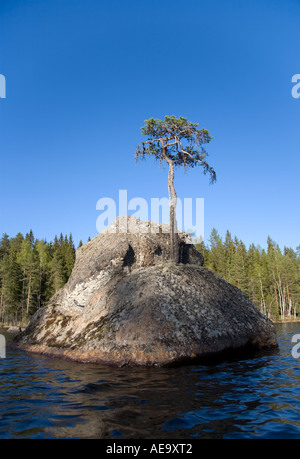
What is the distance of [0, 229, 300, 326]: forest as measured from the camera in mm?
61469

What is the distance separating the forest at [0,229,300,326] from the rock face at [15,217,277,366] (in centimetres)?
4050

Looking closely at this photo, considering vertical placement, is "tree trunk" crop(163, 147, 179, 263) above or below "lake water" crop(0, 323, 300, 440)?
above

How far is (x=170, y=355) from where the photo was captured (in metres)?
10.1

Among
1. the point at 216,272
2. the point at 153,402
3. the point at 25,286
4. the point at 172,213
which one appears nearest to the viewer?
the point at 153,402

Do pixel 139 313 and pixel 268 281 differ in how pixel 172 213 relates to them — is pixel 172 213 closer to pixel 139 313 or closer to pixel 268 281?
pixel 139 313

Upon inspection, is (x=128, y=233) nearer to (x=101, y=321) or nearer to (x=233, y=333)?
(x=101, y=321)

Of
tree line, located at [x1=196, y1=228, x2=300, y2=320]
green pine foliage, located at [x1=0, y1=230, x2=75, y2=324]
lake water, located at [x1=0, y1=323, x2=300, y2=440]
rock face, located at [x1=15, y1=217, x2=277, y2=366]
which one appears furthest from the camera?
tree line, located at [x1=196, y1=228, x2=300, y2=320]

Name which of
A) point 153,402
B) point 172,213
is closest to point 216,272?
point 172,213

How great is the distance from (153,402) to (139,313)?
589cm

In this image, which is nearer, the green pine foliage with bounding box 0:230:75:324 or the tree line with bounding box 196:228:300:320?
the green pine foliage with bounding box 0:230:75:324

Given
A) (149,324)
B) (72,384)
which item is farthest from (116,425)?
(149,324)

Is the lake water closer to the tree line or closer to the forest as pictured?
the forest

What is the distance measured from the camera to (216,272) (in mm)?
79750

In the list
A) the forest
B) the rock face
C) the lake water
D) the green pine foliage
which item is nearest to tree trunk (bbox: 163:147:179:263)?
the rock face
